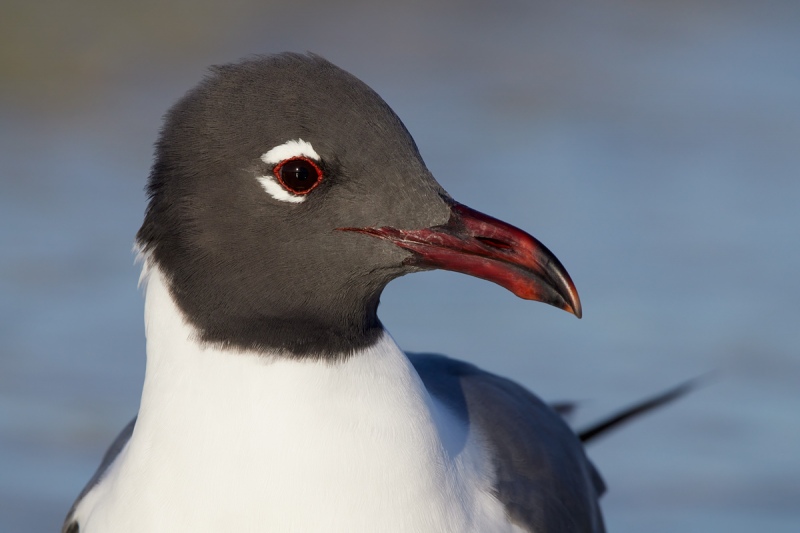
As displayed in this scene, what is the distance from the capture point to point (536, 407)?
4.96 meters

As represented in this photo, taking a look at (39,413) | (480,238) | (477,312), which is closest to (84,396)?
(39,413)

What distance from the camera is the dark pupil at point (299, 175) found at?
3607 millimetres

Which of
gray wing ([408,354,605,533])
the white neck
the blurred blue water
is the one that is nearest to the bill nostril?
the white neck

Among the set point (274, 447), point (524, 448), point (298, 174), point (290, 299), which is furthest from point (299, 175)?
point (524, 448)

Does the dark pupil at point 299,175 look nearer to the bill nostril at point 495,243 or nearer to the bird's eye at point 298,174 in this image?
the bird's eye at point 298,174

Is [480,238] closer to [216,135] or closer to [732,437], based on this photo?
[216,135]

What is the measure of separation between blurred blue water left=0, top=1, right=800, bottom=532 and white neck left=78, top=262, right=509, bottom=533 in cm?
234

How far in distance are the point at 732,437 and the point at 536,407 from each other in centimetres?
196

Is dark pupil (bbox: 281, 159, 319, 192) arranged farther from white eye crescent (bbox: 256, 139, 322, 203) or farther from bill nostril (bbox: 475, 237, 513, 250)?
bill nostril (bbox: 475, 237, 513, 250)

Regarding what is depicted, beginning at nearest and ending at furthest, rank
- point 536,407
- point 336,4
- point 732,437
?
point 536,407 < point 732,437 < point 336,4

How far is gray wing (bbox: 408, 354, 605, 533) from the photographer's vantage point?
4.20 metres

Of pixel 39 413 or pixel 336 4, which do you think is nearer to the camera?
Result: pixel 39 413

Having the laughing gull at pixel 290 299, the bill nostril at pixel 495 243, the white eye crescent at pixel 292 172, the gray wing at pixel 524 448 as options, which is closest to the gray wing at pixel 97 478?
the laughing gull at pixel 290 299

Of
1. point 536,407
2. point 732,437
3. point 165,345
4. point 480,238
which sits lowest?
point 732,437
